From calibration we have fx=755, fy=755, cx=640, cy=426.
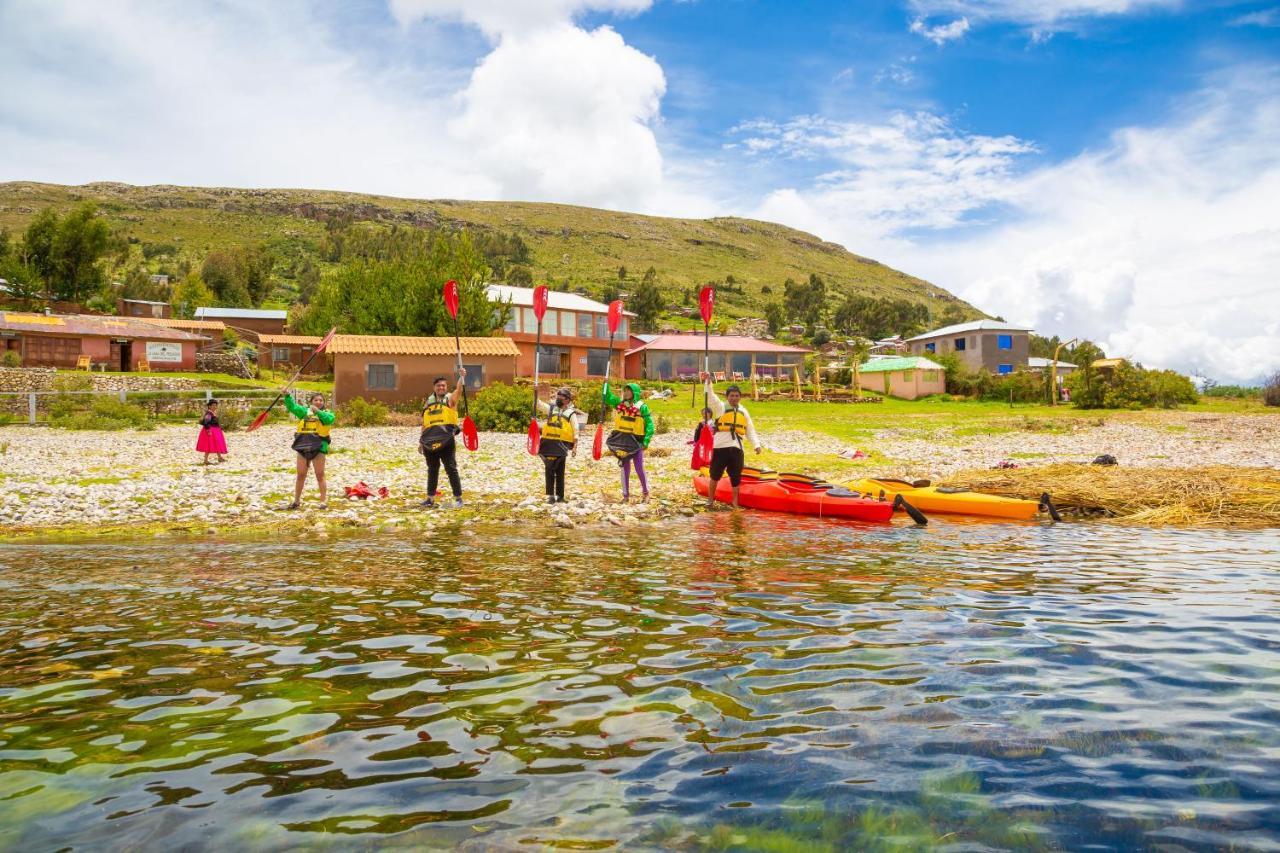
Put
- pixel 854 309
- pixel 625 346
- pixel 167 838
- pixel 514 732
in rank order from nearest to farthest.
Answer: pixel 167 838, pixel 514 732, pixel 625 346, pixel 854 309

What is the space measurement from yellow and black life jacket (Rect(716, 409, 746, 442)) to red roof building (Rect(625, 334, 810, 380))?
53025 millimetres

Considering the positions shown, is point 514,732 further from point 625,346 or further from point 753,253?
point 753,253

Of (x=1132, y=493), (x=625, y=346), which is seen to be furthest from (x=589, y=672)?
(x=625, y=346)

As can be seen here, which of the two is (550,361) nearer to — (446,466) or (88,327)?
(88,327)

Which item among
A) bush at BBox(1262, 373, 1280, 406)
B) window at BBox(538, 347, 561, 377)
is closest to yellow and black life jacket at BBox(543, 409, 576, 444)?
window at BBox(538, 347, 561, 377)

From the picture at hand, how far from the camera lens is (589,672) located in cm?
536

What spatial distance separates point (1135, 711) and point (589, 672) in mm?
3477

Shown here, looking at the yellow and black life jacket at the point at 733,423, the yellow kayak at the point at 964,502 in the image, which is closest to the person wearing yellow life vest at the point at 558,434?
the yellow and black life jacket at the point at 733,423

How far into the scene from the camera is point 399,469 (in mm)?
19703

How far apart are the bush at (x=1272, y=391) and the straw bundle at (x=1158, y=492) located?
38067 millimetres

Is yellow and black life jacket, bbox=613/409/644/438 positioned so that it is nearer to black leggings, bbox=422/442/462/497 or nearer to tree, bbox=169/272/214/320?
black leggings, bbox=422/442/462/497

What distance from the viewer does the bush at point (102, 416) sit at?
31.0m

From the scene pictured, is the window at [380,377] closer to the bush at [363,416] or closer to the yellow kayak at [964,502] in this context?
the bush at [363,416]

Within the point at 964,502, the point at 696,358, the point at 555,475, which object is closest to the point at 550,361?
the point at 696,358
